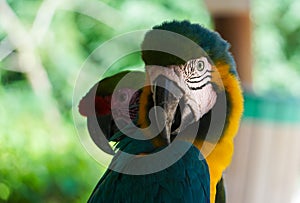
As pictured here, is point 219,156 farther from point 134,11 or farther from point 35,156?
point 134,11

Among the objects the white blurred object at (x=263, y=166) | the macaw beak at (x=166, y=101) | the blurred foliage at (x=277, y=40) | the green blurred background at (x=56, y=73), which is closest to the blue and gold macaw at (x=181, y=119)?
the macaw beak at (x=166, y=101)

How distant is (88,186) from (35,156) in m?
0.10

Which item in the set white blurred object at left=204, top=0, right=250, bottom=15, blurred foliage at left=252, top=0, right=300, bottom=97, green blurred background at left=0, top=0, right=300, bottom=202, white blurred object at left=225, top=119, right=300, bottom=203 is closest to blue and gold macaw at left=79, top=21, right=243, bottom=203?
green blurred background at left=0, top=0, right=300, bottom=202

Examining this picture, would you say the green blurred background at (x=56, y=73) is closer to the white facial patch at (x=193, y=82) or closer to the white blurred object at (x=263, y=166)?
the white blurred object at (x=263, y=166)

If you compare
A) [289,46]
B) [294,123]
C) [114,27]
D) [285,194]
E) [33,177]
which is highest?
[289,46]

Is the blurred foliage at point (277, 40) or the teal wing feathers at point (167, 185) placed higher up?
the blurred foliage at point (277, 40)

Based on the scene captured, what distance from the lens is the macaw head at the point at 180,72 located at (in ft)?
2.29

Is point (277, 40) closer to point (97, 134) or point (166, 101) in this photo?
point (97, 134)

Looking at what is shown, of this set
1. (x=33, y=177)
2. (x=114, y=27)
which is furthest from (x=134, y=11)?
(x=33, y=177)

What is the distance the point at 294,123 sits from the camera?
1521 millimetres

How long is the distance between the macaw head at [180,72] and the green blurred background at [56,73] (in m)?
0.22

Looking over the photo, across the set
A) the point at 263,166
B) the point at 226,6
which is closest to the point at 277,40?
the point at 226,6

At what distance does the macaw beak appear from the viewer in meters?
0.69

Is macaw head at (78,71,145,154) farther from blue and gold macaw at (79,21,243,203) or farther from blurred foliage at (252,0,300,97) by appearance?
blurred foliage at (252,0,300,97)
